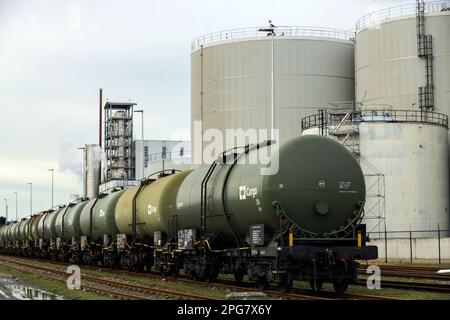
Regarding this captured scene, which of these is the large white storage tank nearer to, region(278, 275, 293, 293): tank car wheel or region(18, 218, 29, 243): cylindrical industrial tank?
region(278, 275, 293, 293): tank car wheel

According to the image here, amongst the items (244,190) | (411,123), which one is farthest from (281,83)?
(244,190)

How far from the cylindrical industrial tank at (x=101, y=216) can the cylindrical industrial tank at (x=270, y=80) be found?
2449 centimetres

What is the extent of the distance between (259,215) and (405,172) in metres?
29.9

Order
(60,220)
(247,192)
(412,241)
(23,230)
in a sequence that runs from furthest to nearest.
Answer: (23,230) → (60,220) → (412,241) → (247,192)

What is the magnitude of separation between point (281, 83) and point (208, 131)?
787 cm

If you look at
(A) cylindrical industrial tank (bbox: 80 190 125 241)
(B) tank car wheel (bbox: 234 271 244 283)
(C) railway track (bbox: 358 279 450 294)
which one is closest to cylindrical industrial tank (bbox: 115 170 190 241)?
(A) cylindrical industrial tank (bbox: 80 190 125 241)

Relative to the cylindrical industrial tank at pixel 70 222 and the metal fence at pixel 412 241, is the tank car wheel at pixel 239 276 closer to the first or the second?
the metal fence at pixel 412 241

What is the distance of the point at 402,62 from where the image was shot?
59.4m

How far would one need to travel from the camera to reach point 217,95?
67.4 m

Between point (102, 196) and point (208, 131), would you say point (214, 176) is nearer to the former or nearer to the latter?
point (102, 196)

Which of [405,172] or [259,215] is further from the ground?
[405,172]

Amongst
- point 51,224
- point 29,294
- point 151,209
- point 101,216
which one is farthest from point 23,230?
point 29,294

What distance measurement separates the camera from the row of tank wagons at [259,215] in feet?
68.5

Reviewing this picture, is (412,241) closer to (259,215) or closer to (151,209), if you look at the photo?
(151,209)
